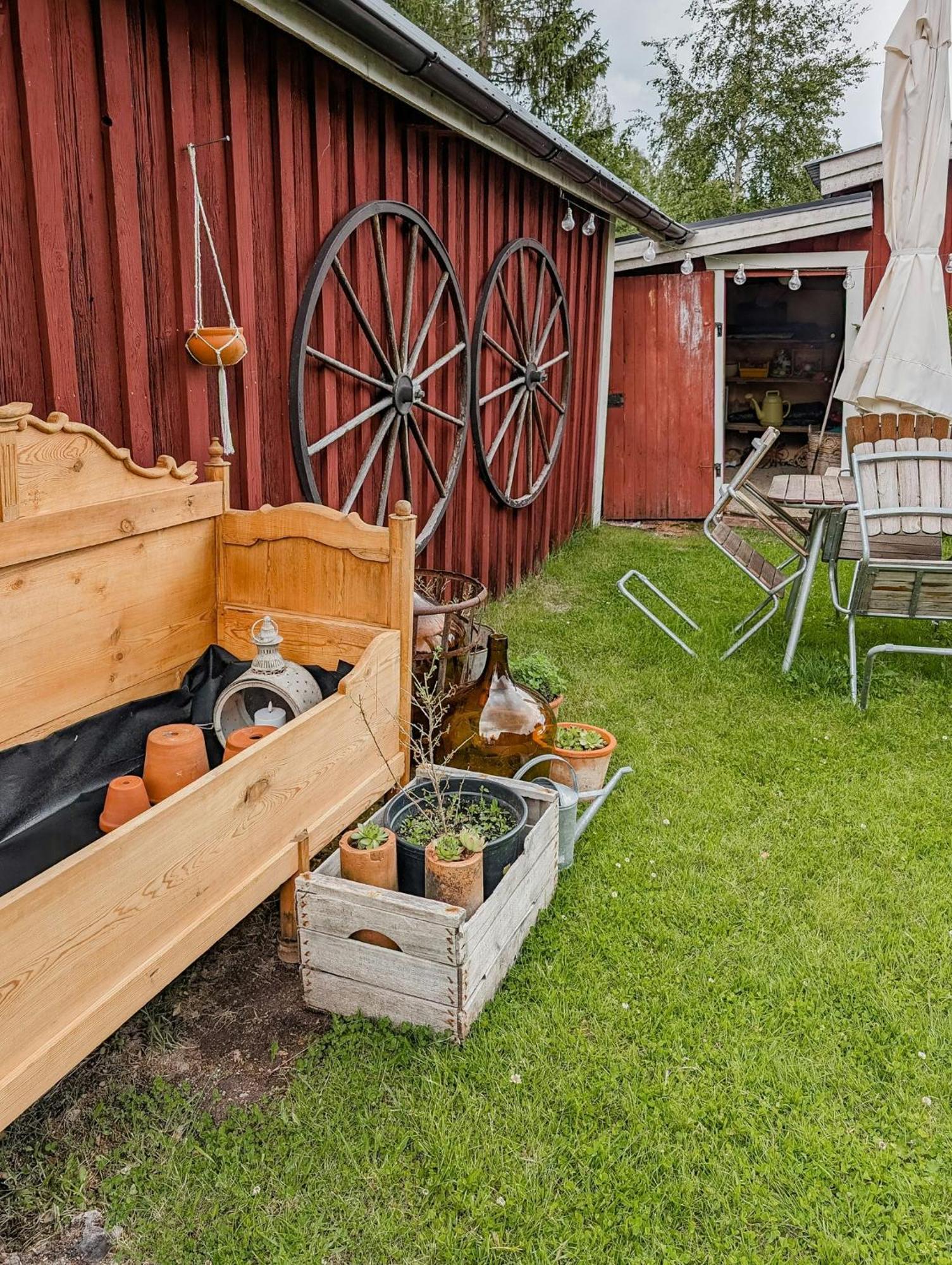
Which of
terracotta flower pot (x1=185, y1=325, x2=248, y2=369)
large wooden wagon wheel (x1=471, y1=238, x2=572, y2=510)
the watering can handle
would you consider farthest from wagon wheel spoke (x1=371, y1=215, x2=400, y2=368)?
the watering can handle

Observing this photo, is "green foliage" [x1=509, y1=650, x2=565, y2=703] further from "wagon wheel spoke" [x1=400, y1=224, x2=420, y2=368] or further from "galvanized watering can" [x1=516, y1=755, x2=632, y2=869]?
"wagon wheel spoke" [x1=400, y1=224, x2=420, y2=368]

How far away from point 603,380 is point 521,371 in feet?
7.18

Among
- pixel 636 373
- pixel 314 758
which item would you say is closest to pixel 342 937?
pixel 314 758

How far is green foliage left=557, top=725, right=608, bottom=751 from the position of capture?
302cm

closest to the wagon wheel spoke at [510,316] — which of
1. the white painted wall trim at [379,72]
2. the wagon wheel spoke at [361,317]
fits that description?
the white painted wall trim at [379,72]

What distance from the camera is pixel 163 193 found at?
281cm

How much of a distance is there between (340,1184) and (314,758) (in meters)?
0.88

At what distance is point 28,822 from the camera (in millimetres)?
2076

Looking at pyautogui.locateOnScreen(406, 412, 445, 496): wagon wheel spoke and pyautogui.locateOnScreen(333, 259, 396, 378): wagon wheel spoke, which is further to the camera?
pyautogui.locateOnScreen(406, 412, 445, 496): wagon wheel spoke

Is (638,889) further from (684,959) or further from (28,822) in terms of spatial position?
(28,822)

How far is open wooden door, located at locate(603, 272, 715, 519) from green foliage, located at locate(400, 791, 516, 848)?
20.4 feet

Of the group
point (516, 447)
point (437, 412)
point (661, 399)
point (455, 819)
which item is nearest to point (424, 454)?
point (437, 412)

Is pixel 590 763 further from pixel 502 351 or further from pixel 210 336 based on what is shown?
pixel 502 351

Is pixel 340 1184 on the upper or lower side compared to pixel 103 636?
lower
